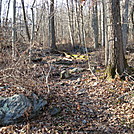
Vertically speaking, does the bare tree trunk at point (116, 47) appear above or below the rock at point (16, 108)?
above

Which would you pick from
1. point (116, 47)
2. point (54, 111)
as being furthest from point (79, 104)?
point (116, 47)

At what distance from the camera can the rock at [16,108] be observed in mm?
4332

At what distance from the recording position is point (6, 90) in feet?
16.9

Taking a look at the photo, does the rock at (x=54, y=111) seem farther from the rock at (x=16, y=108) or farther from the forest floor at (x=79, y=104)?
the rock at (x=16, y=108)

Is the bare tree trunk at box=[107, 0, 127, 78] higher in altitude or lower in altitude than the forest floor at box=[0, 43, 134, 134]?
higher

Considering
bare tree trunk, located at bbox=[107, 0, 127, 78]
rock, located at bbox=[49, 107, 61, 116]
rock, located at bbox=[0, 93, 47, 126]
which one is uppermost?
bare tree trunk, located at bbox=[107, 0, 127, 78]

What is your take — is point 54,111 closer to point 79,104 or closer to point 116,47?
point 79,104

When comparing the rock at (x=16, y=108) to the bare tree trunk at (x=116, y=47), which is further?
the bare tree trunk at (x=116, y=47)

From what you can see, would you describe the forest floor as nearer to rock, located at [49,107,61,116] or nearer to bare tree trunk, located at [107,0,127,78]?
rock, located at [49,107,61,116]

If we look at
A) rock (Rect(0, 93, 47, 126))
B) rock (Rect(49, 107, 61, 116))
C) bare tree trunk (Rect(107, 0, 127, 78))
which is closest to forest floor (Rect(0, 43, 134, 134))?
rock (Rect(49, 107, 61, 116))

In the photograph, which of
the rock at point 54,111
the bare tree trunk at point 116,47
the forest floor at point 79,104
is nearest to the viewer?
the forest floor at point 79,104

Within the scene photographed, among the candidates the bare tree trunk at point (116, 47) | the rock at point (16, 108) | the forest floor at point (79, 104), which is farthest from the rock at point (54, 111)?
the bare tree trunk at point (116, 47)

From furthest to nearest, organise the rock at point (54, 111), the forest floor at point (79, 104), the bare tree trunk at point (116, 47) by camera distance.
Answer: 1. the bare tree trunk at point (116, 47)
2. the rock at point (54, 111)
3. the forest floor at point (79, 104)

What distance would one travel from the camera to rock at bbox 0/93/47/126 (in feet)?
14.2
